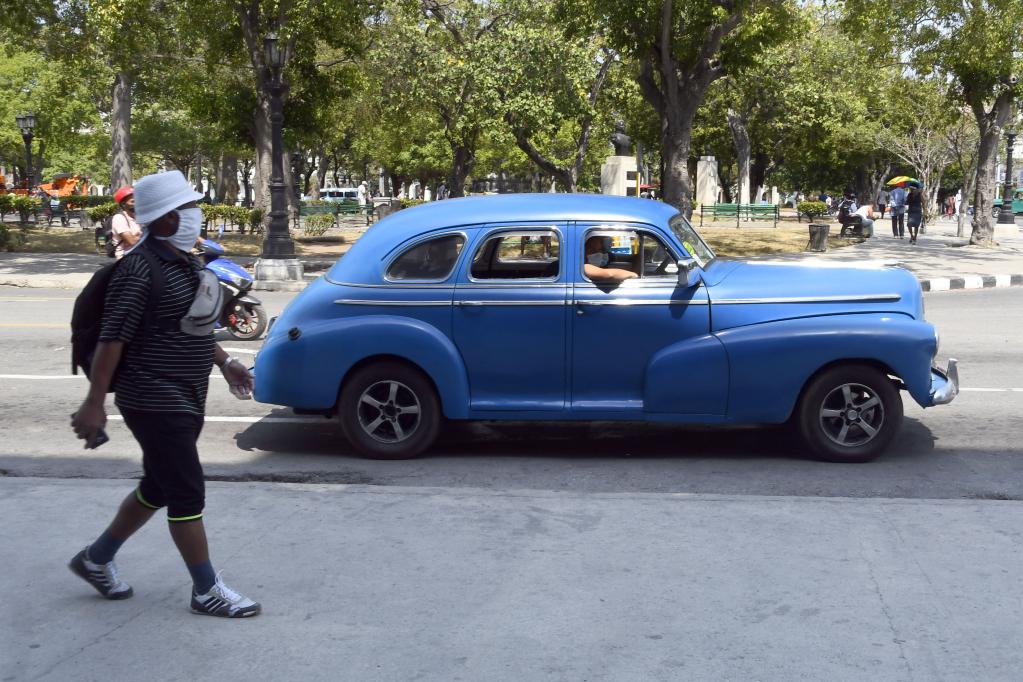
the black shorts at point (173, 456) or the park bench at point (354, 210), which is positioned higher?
the park bench at point (354, 210)

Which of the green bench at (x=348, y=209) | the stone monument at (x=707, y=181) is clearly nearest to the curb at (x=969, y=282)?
the green bench at (x=348, y=209)

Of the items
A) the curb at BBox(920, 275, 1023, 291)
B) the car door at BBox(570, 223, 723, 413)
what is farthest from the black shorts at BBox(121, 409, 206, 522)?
the curb at BBox(920, 275, 1023, 291)

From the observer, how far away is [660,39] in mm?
23828

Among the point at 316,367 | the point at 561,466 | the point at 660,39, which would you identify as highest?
the point at 660,39

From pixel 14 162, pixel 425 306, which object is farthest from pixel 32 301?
pixel 14 162

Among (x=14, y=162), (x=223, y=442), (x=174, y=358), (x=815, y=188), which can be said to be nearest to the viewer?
(x=174, y=358)

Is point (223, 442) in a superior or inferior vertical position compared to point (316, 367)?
inferior

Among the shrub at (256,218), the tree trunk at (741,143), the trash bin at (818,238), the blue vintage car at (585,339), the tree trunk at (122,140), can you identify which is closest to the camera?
the blue vintage car at (585,339)

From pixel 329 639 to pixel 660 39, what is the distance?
68.9 feet

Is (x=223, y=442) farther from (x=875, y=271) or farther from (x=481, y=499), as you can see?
(x=875, y=271)

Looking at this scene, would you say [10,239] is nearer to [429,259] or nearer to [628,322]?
[429,259]

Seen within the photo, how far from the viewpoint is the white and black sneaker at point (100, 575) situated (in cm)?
475

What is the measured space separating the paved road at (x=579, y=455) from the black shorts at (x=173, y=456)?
2872 mm

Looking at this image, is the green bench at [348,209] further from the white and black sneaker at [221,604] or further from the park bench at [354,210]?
the white and black sneaker at [221,604]
